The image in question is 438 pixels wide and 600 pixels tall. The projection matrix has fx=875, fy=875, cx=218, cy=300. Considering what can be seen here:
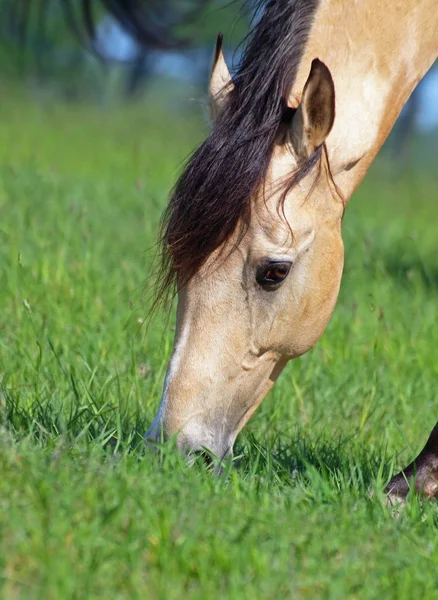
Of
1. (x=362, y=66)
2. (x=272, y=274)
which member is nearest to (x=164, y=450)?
(x=272, y=274)

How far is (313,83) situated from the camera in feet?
9.05

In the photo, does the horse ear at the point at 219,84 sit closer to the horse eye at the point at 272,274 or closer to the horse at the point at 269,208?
the horse at the point at 269,208

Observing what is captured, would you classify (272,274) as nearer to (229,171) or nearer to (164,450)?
(229,171)

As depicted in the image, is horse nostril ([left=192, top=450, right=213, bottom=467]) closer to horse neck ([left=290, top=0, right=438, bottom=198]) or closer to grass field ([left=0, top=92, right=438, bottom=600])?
grass field ([left=0, top=92, right=438, bottom=600])

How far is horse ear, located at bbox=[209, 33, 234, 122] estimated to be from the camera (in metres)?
3.03

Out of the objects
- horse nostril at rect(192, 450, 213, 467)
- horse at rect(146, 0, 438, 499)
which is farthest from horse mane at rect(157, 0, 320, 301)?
horse nostril at rect(192, 450, 213, 467)

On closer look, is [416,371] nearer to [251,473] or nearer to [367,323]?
[367,323]

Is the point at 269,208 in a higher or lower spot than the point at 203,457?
higher

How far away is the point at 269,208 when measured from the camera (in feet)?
9.36

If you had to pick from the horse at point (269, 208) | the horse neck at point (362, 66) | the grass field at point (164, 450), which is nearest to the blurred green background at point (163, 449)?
the grass field at point (164, 450)

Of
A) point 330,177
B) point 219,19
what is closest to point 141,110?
point 219,19

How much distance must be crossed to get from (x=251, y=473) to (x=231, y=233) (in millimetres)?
784

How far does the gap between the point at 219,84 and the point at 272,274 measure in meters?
0.74

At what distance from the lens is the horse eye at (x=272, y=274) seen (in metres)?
2.88
